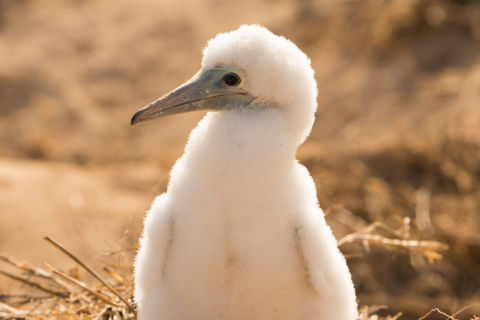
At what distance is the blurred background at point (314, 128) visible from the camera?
19.7 ft

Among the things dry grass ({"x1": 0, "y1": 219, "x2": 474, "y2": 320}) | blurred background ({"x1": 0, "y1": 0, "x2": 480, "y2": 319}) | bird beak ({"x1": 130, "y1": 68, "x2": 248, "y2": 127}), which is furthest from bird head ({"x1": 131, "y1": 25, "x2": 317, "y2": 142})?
blurred background ({"x1": 0, "y1": 0, "x2": 480, "y2": 319})

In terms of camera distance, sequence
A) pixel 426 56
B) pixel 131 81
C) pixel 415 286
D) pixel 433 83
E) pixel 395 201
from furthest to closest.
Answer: pixel 131 81, pixel 426 56, pixel 433 83, pixel 395 201, pixel 415 286

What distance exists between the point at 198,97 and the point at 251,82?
0.72ft

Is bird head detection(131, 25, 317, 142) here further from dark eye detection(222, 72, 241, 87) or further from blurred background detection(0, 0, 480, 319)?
blurred background detection(0, 0, 480, 319)

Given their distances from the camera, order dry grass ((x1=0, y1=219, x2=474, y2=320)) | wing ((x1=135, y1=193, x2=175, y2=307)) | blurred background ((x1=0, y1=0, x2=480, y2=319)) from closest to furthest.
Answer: wing ((x1=135, y1=193, x2=175, y2=307)) < dry grass ((x1=0, y1=219, x2=474, y2=320)) < blurred background ((x1=0, y1=0, x2=480, y2=319))

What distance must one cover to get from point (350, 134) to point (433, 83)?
0.93 meters

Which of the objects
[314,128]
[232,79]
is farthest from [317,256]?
[314,128]

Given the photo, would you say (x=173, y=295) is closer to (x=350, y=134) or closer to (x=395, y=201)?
(x=395, y=201)

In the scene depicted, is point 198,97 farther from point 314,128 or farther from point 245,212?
point 314,128

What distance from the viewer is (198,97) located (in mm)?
2914

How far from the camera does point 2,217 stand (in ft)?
20.2

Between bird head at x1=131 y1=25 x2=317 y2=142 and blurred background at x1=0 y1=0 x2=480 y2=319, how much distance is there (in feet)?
4.18

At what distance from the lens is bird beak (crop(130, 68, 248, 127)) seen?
2879 millimetres

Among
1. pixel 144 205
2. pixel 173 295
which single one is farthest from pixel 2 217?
pixel 173 295
